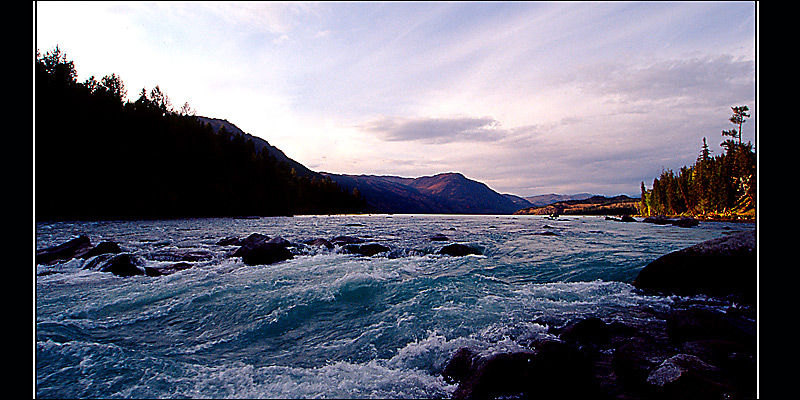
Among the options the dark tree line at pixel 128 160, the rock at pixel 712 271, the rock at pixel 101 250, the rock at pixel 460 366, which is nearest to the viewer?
the rock at pixel 460 366

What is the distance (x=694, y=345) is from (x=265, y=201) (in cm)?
9056

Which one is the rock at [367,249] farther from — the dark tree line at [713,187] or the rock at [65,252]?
the dark tree line at [713,187]

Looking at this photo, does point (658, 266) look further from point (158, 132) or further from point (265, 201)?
point (265, 201)

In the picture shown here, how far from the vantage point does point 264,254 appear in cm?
1491

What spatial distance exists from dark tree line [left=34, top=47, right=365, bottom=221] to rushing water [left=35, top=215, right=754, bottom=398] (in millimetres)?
33575

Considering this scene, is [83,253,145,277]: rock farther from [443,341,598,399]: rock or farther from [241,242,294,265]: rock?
[443,341,598,399]: rock

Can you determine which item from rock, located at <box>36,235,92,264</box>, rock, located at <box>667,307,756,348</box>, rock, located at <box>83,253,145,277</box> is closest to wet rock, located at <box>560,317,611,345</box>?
rock, located at <box>667,307,756,348</box>

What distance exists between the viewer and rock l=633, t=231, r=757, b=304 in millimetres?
9016

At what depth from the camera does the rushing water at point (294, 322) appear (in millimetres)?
4691

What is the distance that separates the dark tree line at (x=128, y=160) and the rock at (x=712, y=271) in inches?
1809

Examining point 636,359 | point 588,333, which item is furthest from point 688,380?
point 588,333

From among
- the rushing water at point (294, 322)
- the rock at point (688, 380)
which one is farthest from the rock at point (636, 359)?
the rushing water at point (294, 322)
